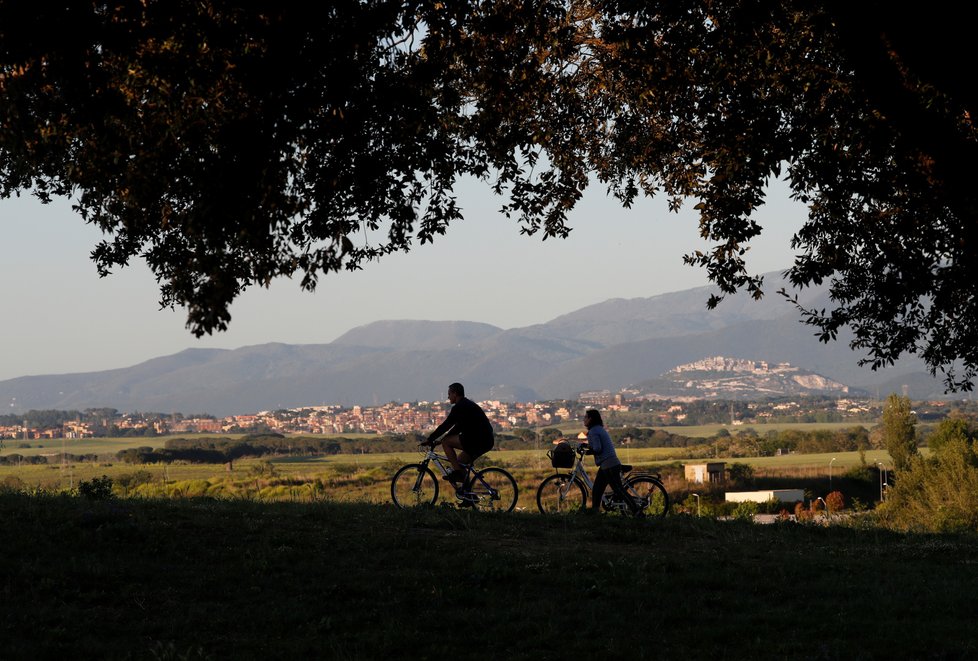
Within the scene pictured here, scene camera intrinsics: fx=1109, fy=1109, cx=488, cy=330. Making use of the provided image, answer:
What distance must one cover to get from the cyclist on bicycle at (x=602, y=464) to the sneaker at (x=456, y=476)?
250cm

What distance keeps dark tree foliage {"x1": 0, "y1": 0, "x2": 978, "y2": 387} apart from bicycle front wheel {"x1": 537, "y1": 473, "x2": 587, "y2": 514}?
6.78 m

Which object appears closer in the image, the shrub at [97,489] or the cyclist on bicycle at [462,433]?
the cyclist on bicycle at [462,433]

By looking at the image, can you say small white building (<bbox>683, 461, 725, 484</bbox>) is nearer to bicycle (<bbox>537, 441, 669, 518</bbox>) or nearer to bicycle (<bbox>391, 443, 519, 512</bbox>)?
bicycle (<bbox>537, 441, 669, 518</bbox>)

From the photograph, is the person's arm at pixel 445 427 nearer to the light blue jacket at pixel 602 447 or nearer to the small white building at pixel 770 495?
the light blue jacket at pixel 602 447

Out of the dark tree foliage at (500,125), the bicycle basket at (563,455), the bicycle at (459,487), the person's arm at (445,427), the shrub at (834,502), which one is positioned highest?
the dark tree foliage at (500,125)

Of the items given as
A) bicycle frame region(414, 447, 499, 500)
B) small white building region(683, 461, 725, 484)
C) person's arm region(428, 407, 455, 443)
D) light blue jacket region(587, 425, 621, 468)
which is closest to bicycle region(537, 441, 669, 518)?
light blue jacket region(587, 425, 621, 468)

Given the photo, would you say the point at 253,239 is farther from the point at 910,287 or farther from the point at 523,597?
the point at 910,287

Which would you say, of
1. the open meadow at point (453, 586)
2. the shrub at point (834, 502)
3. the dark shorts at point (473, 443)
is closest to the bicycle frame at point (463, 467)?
the dark shorts at point (473, 443)

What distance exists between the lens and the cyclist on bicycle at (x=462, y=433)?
2097 centimetres

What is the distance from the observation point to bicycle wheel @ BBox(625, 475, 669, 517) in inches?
868

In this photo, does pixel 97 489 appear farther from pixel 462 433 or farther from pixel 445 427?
pixel 462 433

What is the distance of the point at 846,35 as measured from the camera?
12.0 meters

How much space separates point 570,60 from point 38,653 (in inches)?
431

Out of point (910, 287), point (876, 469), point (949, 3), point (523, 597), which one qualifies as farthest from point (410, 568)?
point (876, 469)
